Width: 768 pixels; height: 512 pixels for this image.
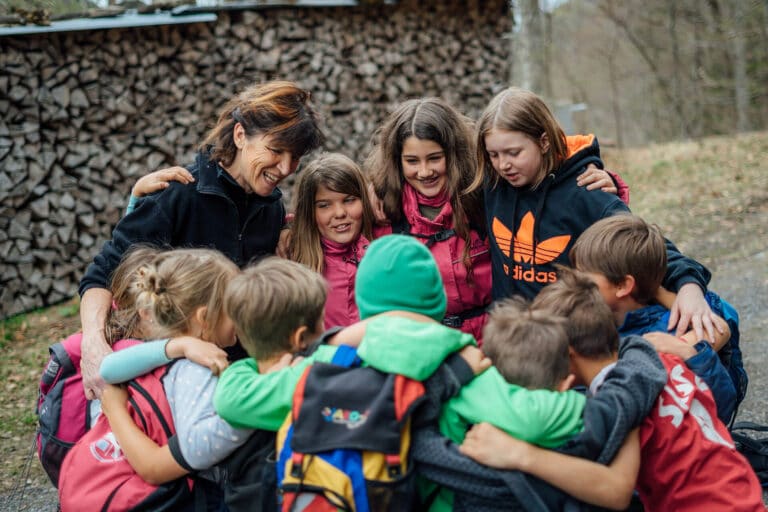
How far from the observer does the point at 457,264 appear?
3.11 meters

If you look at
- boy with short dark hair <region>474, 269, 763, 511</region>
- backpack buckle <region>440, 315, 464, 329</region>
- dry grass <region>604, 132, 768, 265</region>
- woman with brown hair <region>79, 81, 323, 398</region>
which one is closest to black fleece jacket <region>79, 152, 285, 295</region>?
woman with brown hair <region>79, 81, 323, 398</region>

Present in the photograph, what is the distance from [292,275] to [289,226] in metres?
1.35

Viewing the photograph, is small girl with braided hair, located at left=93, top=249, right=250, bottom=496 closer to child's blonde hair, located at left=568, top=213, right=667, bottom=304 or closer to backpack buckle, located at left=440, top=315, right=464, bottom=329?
backpack buckle, located at left=440, top=315, right=464, bottom=329

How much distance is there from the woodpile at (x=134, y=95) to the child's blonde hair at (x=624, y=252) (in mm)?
5205

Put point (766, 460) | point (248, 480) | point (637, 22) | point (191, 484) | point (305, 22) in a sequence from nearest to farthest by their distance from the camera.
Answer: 1. point (248, 480)
2. point (191, 484)
3. point (766, 460)
4. point (305, 22)
5. point (637, 22)

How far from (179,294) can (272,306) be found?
1.55 feet

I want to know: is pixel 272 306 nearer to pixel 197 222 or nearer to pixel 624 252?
pixel 197 222

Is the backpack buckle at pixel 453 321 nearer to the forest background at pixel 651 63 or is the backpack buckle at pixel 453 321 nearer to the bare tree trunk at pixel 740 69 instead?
the forest background at pixel 651 63

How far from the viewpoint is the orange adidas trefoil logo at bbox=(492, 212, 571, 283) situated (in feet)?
9.48

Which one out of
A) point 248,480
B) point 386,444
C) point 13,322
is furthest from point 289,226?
point 13,322

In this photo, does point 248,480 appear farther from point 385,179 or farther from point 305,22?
point 305,22

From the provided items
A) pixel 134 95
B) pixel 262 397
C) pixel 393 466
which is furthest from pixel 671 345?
pixel 134 95

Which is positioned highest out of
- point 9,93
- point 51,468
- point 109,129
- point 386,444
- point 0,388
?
point 9,93

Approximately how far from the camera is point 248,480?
202cm
